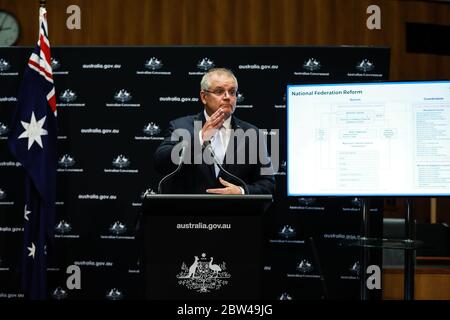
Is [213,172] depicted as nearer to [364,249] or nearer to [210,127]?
[210,127]

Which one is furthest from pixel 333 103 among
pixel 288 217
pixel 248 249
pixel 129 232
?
pixel 129 232

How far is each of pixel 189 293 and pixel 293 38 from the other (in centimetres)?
Result: 423

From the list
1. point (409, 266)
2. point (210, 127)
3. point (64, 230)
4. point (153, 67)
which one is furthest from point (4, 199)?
point (409, 266)

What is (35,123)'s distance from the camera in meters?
4.58

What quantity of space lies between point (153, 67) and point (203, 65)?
40 cm

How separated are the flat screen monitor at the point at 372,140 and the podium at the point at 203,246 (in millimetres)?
902

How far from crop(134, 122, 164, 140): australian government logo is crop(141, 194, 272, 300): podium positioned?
2.47 metres

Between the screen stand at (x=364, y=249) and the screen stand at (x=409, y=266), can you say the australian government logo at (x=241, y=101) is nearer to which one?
the screen stand at (x=364, y=249)

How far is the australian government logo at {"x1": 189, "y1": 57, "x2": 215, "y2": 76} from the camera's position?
16.0 ft

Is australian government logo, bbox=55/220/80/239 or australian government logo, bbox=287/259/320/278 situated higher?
australian government logo, bbox=55/220/80/239

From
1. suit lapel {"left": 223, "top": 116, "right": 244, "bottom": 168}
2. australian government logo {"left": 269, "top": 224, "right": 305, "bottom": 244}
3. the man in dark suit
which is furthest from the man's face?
australian government logo {"left": 269, "top": 224, "right": 305, "bottom": 244}

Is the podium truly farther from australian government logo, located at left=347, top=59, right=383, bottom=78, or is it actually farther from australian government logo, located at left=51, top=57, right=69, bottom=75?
australian government logo, located at left=51, top=57, right=69, bottom=75

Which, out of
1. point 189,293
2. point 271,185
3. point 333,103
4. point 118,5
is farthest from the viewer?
point 118,5

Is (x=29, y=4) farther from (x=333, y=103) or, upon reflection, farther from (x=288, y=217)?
(x=333, y=103)
